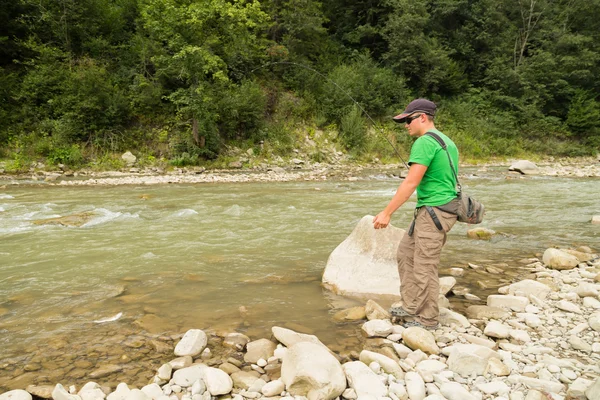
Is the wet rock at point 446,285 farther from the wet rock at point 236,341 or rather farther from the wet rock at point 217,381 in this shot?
the wet rock at point 217,381

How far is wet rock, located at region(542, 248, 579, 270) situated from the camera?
4762 millimetres

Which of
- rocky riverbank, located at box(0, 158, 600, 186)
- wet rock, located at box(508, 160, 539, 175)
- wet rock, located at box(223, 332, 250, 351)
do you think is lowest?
wet rock, located at box(223, 332, 250, 351)

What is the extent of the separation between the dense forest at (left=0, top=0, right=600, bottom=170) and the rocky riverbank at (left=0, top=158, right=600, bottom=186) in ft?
3.26

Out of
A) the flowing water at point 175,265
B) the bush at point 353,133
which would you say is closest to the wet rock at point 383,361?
the flowing water at point 175,265

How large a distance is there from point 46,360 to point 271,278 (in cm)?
236

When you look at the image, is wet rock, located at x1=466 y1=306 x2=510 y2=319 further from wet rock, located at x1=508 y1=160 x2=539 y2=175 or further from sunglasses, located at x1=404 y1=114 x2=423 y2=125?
wet rock, located at x1=508 y1=160 x2=539 y2=175

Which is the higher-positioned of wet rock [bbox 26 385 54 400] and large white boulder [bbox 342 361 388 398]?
large white boulder [bbox 342 361 388 398]

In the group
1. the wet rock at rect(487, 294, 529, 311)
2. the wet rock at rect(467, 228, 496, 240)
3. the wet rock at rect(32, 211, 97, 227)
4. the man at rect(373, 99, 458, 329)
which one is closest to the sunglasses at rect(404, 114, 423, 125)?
the man at rect(373, 99, 458, 329)

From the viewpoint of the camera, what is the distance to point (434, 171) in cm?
304

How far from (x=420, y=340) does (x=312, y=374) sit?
101 centimetres

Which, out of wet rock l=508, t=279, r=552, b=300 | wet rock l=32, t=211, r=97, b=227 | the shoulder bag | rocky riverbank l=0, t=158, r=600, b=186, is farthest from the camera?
rocky riverbank l=0, t=158, r=600, b=186

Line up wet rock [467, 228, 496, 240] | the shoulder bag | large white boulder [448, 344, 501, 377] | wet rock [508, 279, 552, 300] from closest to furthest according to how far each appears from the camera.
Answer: large white boulder [448, 344, 501, 377] < the shoulder bag < wet rock [508, 279, 552, 300] < wet rock [467, 228, 496, 240]

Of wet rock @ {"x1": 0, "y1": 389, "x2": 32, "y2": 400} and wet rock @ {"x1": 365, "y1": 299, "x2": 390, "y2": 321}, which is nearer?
wet rock @ {"x1": 0, "y1": 389, "x2": 32, "y2": 400}

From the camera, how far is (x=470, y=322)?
3.38m
